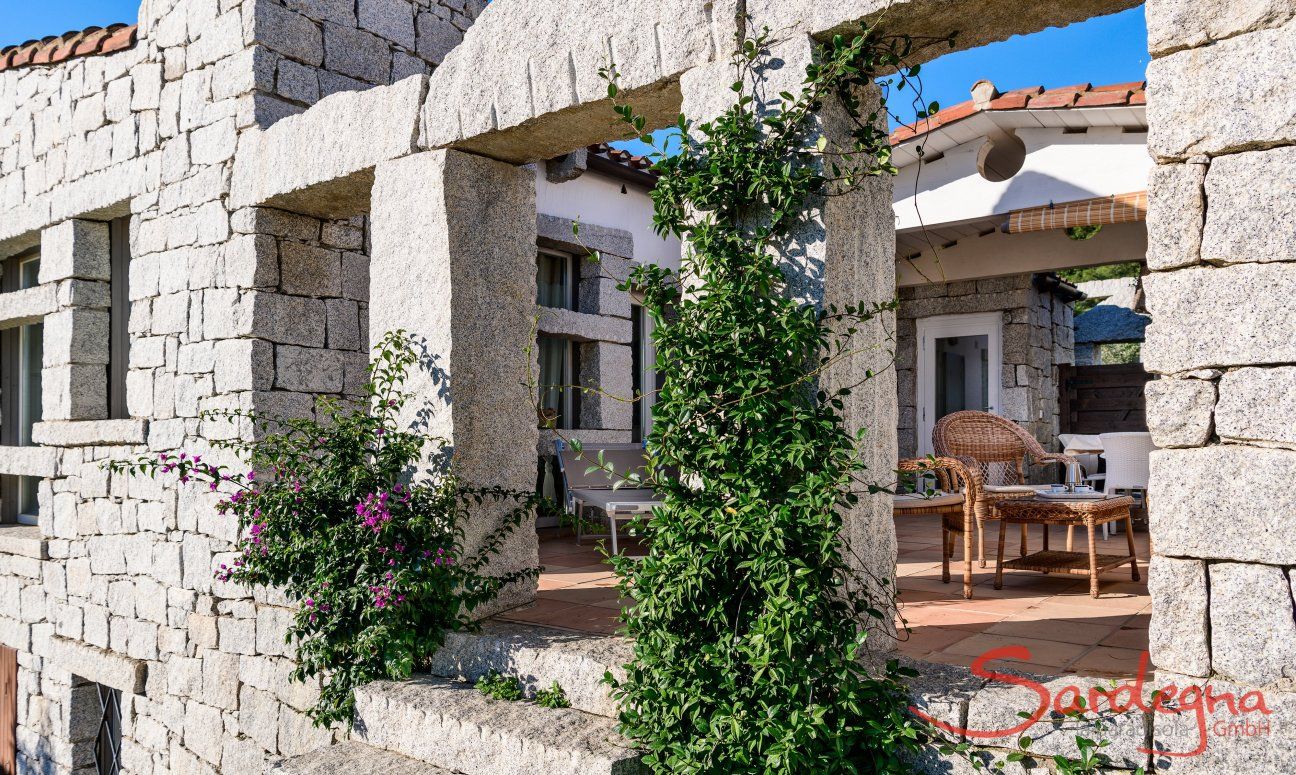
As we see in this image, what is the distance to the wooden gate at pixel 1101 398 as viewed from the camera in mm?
9320

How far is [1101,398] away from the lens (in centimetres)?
947

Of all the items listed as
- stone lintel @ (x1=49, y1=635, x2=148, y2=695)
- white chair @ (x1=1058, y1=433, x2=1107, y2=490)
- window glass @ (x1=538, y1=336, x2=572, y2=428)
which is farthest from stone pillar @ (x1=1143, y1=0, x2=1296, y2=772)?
white chair @ (x1=1058, y1=433, x2=1107, y2=490)

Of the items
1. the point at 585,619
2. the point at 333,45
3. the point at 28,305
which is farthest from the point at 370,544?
the point at 28,305

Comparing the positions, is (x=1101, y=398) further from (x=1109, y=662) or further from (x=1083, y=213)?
(x=1109, y=662)

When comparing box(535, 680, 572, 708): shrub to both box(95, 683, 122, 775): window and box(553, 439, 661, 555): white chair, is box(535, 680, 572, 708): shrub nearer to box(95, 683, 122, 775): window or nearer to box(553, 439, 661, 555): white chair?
box(553, 439, 661, 555): white chair

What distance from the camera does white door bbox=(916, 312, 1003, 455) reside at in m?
8.82

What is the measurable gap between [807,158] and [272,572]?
2.67 metres

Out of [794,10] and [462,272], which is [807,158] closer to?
[794,10]

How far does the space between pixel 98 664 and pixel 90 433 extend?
4.62 feet

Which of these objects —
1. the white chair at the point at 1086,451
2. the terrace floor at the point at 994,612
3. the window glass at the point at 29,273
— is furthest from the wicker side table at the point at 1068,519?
the window glass at the point at 29,273

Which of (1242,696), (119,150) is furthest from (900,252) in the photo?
(1242,696)

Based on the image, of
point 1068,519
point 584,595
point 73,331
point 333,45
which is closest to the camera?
point 1068,519

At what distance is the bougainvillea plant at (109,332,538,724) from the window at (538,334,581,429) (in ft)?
12.2

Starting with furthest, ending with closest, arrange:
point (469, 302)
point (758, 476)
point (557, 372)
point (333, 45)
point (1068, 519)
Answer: point (557, 372), point (333, 45), point (1068, 519), point (469, 302), point (758, 476)
